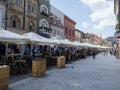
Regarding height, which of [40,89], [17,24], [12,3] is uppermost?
[12,3]

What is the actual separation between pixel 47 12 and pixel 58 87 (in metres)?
30.0

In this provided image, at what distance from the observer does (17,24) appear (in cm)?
2975

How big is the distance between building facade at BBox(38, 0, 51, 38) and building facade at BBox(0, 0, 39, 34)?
3.94 feet

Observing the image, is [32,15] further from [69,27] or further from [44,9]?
[69,27]

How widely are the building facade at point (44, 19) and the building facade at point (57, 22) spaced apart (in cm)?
487

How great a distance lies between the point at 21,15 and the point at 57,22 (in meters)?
19.4

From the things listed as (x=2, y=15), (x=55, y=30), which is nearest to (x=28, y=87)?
(x=2, y=15)

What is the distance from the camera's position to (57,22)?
162 feet

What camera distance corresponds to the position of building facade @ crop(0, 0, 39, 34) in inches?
1082

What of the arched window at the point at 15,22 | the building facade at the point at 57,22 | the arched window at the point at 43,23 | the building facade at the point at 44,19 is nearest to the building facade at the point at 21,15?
the arched window at the point at 15,22

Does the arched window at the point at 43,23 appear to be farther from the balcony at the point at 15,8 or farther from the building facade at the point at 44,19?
the balcony at the point at 15,8

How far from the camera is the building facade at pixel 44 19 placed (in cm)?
3619

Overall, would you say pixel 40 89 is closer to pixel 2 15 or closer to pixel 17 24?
pixel 2 15

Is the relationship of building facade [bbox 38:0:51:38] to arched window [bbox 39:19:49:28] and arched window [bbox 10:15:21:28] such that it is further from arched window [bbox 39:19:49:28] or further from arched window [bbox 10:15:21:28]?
arched window [bbox 10:15:21:28]
